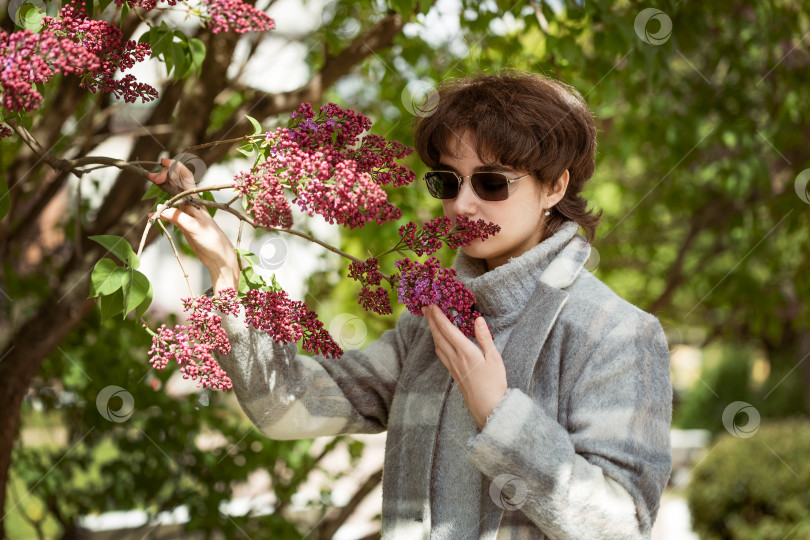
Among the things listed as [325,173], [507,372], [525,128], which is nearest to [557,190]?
[525,128]

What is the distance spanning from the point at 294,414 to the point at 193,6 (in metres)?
0.93

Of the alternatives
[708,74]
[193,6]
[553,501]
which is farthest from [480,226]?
[708,74]

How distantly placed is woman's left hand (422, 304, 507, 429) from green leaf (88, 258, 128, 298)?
0.56 m

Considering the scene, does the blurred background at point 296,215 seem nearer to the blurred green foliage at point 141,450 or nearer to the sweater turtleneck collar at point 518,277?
the blurred green foliage at point 141,450

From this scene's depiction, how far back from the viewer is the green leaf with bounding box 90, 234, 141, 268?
1333 mm

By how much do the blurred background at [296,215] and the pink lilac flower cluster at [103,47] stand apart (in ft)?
0.91

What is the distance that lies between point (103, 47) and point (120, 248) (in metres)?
0.35

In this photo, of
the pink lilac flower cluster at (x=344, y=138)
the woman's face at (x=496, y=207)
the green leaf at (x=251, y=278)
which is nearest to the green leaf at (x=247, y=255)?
the green leaf at (x=251, y=278)

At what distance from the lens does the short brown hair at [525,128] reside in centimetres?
174

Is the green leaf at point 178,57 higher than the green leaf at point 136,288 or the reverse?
higher

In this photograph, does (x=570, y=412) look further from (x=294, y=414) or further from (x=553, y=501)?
(x=294, y=414)

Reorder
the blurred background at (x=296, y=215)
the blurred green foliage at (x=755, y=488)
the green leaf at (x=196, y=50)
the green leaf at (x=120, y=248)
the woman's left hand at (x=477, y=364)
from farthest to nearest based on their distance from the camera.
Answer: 1. the blurred green foliage at (x=755, y=488)
2. the blurred background at (x=296, y=215)
3. the green leaf at (x=196, y=50)
4. the woman's left hand at (x=477, y=364)
5. the green leaf at (x=120, y=248)

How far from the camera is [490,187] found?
174 centimetres

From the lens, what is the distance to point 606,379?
160 cm
